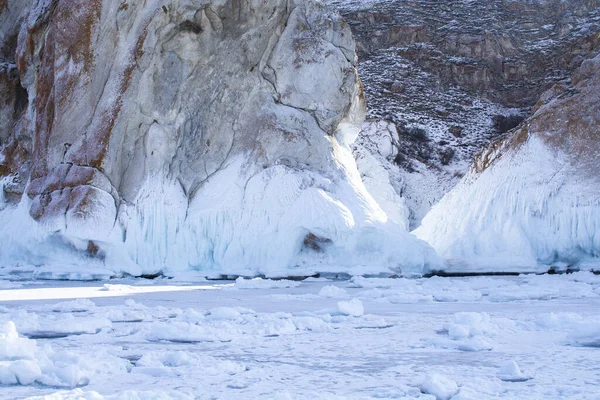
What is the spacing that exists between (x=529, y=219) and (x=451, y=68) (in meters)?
25.1

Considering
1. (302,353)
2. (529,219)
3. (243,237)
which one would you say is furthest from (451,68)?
(302,353)

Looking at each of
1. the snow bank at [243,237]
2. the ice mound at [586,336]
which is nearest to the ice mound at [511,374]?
the ice mound at [586,336]

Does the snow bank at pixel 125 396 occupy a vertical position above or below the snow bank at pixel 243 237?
below

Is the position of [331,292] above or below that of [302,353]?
above

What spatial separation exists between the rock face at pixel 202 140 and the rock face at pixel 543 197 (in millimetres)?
1831

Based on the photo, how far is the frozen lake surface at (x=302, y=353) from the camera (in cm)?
345

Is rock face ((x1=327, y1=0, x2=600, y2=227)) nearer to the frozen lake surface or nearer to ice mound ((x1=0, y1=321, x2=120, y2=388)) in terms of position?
the frozen lake surface

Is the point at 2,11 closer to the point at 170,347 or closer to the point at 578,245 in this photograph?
the point at 578,245

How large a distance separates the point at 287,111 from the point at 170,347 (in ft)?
40.6

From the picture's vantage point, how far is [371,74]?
37.8 meters

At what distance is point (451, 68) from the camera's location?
39.3 metres

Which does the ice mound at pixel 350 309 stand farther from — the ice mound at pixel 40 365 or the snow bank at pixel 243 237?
the snow bank at pixel 243 237

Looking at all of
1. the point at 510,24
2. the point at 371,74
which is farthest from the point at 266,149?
the point at 510,24

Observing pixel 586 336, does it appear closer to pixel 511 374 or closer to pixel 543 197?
pixel 511 374
